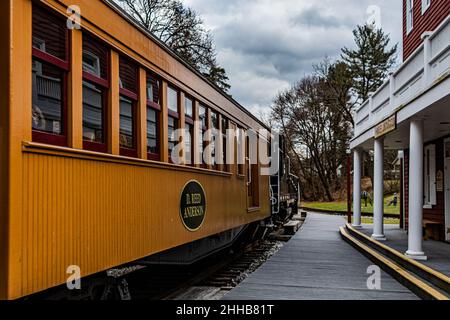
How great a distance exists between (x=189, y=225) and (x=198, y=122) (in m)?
1.46

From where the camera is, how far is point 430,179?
449 inches

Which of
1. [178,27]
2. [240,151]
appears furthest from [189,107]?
[178,27]

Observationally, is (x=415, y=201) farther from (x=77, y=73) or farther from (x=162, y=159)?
(x=77, y=73)

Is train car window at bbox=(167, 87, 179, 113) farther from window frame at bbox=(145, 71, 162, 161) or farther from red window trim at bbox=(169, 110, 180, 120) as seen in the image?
window frame at bbox=(145, 71, 162, 161)

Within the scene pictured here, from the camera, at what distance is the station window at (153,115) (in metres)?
5.16

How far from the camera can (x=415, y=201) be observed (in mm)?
7934

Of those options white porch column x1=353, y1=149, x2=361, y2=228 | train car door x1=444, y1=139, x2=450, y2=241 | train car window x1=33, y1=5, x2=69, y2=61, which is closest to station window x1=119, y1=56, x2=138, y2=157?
train car window x1=33, y1=5, x2=69, y2=61

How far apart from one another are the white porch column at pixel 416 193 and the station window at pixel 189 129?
377cm

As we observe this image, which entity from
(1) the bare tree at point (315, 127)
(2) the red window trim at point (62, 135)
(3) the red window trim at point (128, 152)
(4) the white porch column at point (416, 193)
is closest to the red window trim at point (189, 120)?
(3) the red window trim at point (128, 152)

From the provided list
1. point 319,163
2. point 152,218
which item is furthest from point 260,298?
point 319,163

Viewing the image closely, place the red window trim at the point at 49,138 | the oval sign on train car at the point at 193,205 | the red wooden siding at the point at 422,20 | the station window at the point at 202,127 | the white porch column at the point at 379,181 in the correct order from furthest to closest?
the white porch column at the point at 379,181 < the red wooden siding at the point at 422,20 < the station window at the point at 202,127 < the oval sign on train car at the point at 193,205 < the red window trim at the point at 49,138

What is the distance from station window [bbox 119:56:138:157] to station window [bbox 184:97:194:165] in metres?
1.39

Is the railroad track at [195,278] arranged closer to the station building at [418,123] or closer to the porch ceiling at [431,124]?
the station building at [418,123]
